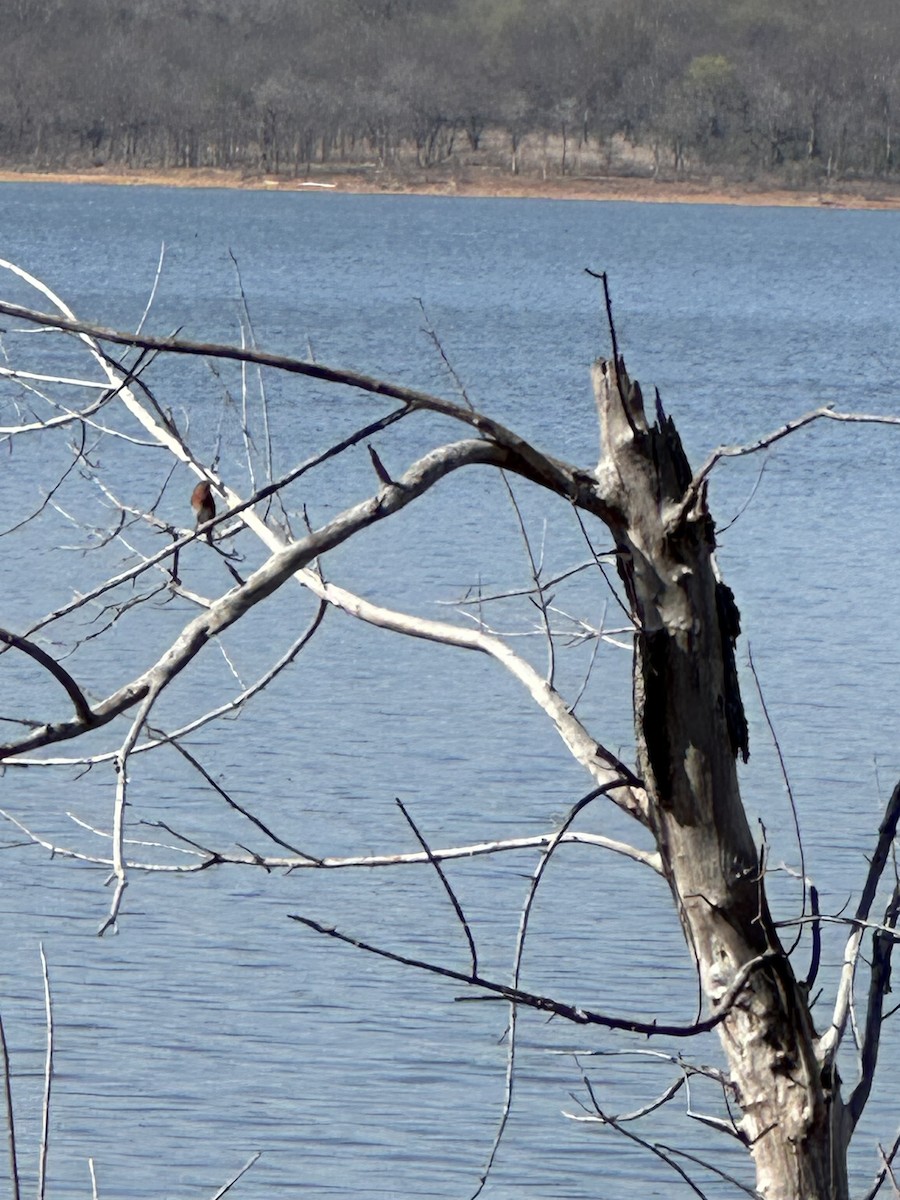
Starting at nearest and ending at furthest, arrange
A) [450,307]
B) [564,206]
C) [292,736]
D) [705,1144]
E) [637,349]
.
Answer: [705,1144], [292,736], [637,349], [450,307], [564,206]

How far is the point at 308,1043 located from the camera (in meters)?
7.93

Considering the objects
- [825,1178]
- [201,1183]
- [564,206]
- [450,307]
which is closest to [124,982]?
[201,1183]

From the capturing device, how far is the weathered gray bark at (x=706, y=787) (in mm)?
3041

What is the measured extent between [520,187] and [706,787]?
381ft

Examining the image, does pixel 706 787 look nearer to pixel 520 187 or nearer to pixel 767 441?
pixel 767 441

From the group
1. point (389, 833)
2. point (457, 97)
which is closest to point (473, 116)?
point (457, 97)

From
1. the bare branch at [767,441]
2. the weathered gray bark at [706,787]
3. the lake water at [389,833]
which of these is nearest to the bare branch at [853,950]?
the weathered gray bark at [706,787]

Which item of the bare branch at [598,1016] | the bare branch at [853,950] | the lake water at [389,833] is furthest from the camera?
the lake water at [389,833]

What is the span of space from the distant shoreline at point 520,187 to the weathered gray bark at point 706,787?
11355 centimetres

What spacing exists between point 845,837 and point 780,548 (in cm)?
721

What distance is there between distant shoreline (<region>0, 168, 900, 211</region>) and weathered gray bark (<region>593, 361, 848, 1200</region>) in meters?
114

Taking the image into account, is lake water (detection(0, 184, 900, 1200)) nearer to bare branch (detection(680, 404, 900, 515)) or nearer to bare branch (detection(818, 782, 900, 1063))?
bare branch (detection(680, 404, 900, 515))

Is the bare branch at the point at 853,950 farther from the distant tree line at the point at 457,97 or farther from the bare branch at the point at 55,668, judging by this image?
the distant tree line at the point at 457,97

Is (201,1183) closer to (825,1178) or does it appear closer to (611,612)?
(825,1178)
